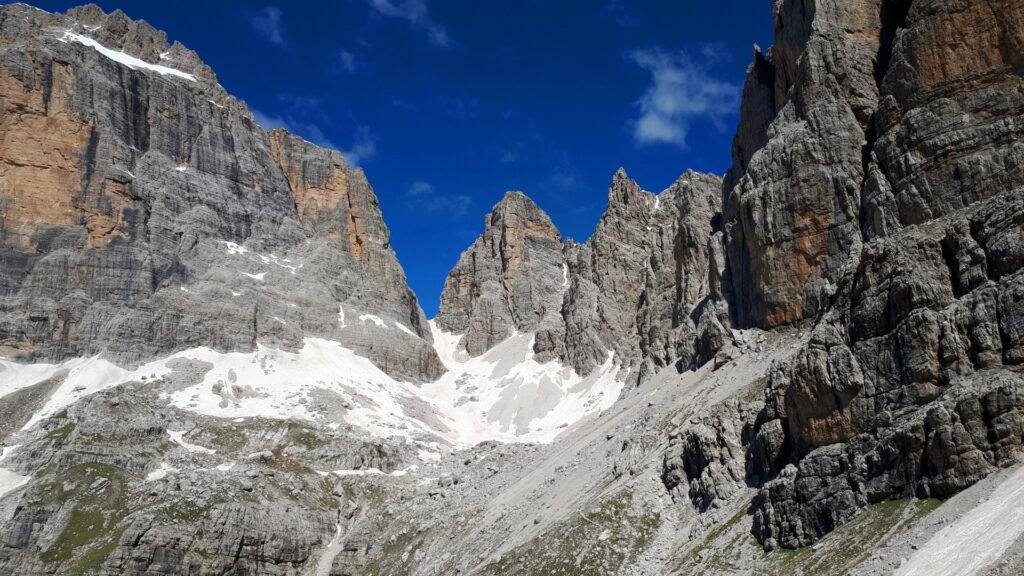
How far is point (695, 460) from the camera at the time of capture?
71.6 meters

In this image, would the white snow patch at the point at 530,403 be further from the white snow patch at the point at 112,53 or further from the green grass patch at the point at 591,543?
the white snow patch at the point at 112,53

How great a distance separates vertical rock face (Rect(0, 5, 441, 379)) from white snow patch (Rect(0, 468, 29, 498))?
38836 mm

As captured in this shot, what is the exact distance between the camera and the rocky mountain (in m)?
50.8

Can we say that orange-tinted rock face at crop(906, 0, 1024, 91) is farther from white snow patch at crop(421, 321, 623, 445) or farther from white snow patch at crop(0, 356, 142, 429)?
white snow patch at crop(0, 356, 142, 429)

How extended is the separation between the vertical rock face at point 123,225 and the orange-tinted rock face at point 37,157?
0.26m

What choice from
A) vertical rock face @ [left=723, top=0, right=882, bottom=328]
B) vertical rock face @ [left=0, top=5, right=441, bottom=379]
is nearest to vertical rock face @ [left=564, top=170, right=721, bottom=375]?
vertical rock face @ [left=723, top=0, right=882, bottom=328]

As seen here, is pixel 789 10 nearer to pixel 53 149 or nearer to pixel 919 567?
pixel 919 567

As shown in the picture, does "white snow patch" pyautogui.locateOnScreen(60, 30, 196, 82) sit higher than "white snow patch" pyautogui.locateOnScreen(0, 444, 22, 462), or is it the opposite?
"white snow patch" pyautogui.locateOnScreen(60, 30, 196, 82)

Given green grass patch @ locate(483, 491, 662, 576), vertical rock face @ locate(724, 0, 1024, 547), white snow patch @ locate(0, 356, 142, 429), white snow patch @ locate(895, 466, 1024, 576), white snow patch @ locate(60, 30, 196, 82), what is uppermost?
white snow patch @ locate(60, 30, 196, 82)

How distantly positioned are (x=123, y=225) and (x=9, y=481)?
69466 mm

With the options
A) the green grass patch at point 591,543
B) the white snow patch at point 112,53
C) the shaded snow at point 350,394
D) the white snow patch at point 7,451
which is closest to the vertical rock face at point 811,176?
the green grass patch at point 591,543

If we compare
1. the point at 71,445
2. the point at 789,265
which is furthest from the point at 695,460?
the point at 71,445

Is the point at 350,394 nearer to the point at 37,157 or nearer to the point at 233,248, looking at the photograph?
the point at 233,248

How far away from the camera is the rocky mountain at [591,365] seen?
5078 centimetres
